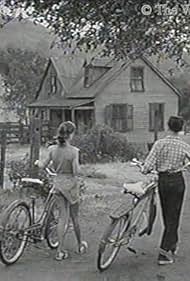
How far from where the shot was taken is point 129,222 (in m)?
6.77

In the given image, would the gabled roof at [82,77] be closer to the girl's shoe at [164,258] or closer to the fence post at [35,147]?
the fence post at [35,147]

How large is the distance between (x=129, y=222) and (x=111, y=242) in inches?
14.7

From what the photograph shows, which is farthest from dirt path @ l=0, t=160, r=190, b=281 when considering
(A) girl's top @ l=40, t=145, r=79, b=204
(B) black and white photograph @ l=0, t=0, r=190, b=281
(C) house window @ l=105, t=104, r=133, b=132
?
(C) house window @ l=105, t=104, r=133, b=132

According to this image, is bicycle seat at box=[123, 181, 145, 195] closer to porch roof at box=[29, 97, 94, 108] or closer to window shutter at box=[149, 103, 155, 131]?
porch roof at box=[29, 97, 94, 108]

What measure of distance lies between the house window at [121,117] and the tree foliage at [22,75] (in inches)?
561

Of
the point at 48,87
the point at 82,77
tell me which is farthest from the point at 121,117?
the point at 48,87

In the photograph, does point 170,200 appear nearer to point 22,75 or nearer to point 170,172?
point 170,172

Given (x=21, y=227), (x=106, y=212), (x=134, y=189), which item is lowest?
(x=106, y=212)

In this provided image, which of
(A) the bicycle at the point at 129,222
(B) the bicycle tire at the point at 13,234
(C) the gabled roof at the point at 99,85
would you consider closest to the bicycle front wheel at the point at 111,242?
(A) the bicycle at the point at 129,222

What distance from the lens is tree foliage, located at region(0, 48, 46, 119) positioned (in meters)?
52.3

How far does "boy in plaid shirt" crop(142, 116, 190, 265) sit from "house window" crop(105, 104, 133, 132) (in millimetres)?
31945

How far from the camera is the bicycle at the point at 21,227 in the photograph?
654 cm

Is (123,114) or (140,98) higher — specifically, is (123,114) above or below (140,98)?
below

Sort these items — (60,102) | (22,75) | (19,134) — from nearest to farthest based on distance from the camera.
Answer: (19,134) < (60,102) < (22,75)
